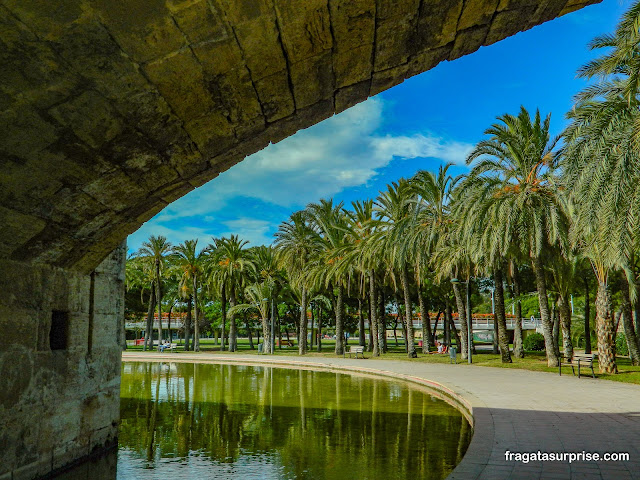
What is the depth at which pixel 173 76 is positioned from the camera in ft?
12.5

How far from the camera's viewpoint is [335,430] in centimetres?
991

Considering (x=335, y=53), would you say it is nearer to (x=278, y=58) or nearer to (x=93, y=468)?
(x=278, y=58)

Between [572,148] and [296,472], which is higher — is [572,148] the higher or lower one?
the higher one

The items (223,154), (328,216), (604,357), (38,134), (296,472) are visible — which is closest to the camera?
(38,134)

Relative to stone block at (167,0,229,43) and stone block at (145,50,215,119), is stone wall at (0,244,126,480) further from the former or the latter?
stone block at (167,0,229,43)

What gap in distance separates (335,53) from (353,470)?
18.9 ft

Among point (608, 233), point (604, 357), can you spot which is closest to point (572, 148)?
point (608, 233)

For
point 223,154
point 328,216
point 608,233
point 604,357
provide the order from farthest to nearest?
point 328,216
point 604,357
point 608,233
point 223,154


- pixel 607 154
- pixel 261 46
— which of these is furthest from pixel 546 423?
pixel 261 46

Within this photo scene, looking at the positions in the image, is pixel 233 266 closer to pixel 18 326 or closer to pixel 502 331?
pixel 502 331

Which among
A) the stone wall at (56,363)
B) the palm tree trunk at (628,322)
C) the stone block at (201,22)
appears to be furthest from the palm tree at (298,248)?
the stone block at (201,22)

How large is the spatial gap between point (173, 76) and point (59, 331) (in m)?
4.53

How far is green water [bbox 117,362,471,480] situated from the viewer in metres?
7.35

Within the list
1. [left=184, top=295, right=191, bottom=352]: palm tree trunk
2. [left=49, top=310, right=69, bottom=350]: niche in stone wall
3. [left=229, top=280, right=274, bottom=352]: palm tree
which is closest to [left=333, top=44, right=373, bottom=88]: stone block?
[left=49, top=310, right=69, bottom=350]: niche in stone wall
